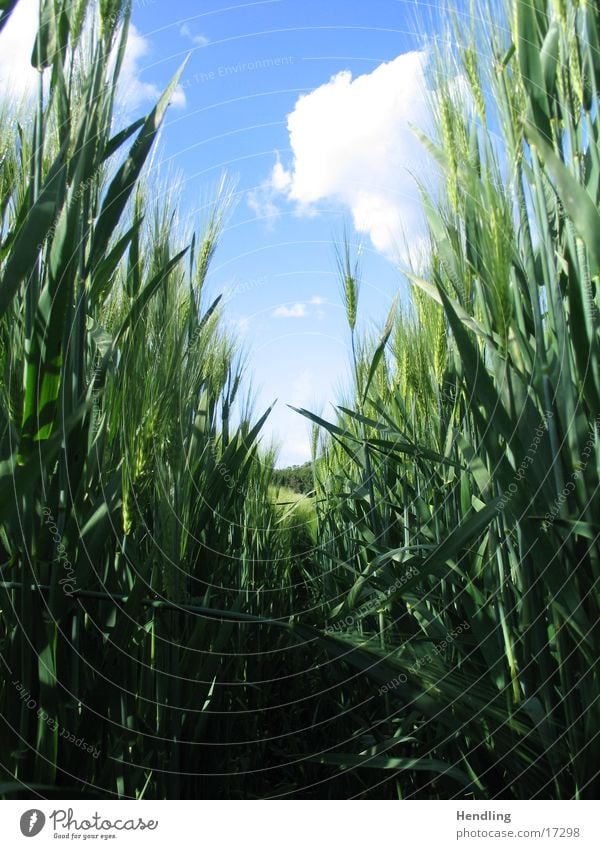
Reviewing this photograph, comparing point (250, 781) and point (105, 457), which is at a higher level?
point (105, 457)

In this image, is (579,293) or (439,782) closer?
(579,293)

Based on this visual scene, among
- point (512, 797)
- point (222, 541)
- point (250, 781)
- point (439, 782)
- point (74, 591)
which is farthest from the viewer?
point (222, 541)

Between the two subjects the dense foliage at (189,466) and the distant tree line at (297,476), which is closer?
the dense foliage at (189,466)

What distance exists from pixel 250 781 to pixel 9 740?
26.2 inches

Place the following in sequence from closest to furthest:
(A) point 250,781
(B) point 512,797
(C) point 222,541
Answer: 1. (B) point 512,797
2. (A) point 250,781
3. (C) point 222,541

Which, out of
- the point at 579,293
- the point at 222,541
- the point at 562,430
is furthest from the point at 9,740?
the point at 579,293

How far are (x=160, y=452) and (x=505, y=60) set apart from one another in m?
0.82

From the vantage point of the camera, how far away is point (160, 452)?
849 millimetres

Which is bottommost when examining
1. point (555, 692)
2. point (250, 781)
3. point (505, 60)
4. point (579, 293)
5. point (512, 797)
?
point (250, 781)

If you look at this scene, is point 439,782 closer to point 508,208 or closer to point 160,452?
point 160,452

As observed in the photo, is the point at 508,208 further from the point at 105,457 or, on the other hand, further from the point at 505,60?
the point at 105,457

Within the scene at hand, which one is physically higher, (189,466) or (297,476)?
(297,476)

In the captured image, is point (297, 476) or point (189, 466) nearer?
point (189, 466)

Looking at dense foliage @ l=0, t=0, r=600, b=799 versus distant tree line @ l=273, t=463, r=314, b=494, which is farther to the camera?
distant tree line @ l=273, t=463, r=314, b=494
